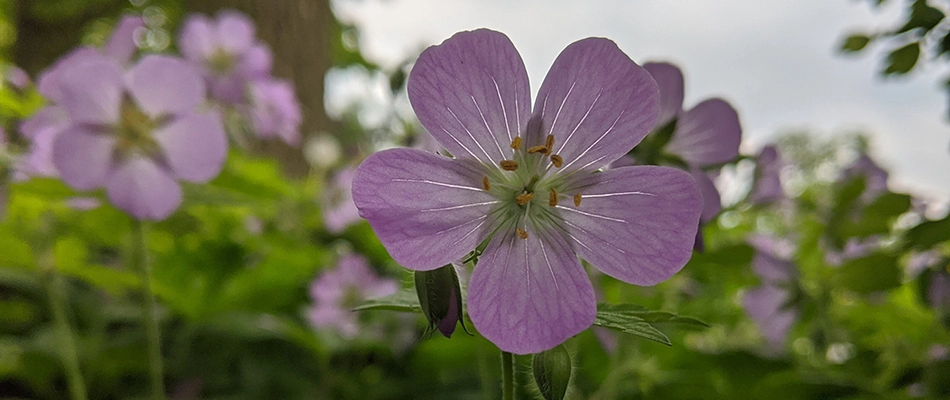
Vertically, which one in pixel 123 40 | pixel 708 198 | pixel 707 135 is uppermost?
pixel 123 40

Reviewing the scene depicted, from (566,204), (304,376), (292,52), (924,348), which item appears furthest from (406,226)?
(292,52)

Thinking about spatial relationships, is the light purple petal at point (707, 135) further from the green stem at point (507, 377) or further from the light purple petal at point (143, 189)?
the light purple petal at point (143, 189)

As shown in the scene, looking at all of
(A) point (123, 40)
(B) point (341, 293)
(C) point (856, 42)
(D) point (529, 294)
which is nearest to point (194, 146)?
(A) point (123, 40)

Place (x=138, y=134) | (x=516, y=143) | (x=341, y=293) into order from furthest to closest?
(x=341, y=293) < (x=138, y=134) < (x=516, y=143)

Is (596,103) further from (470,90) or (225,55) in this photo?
(225,55)

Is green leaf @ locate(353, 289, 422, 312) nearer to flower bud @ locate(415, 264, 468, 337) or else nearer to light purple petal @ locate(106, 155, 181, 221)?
flower bud @ locate(415, 264, 468, 337)

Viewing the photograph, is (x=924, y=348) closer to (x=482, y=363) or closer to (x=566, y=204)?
(x=482, y=363)

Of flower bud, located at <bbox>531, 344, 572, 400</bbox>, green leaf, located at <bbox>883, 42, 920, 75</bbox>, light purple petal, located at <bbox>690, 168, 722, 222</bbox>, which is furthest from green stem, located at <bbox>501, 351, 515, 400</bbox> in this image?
green leaf, located at <bbox>883, 42, 920, 75</bbox>
